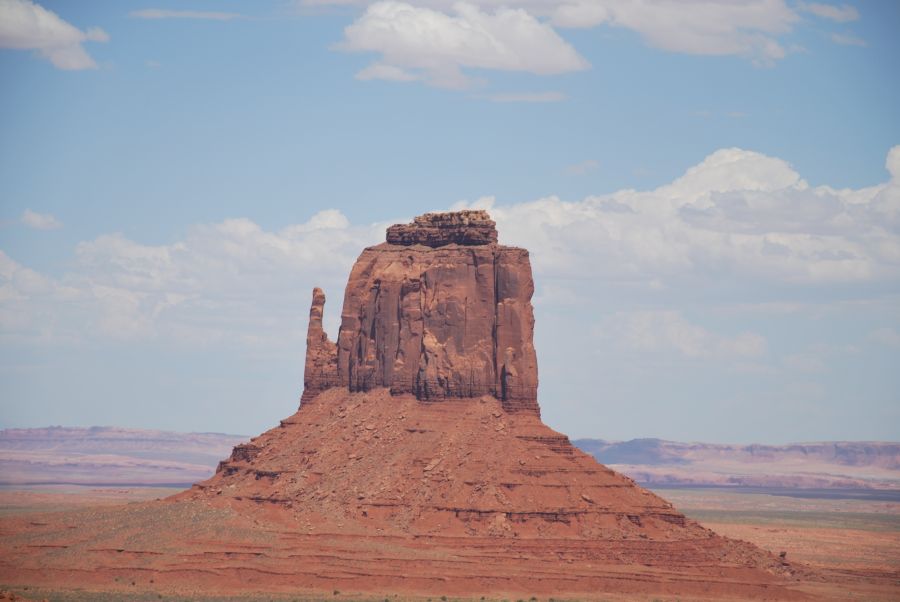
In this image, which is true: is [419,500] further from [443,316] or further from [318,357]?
[318,357]

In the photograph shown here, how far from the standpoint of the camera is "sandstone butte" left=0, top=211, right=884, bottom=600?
12812 centimetres

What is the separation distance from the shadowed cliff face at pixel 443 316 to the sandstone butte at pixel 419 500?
0.14 metres

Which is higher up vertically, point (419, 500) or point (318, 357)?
point (318, 357)

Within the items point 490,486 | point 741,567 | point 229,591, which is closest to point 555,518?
point 490,486

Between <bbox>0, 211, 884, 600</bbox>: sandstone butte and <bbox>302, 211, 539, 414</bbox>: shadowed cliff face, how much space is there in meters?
0.14

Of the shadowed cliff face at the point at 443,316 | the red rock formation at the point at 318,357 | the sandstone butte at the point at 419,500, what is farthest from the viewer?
the red rock formation at the point at 318,357

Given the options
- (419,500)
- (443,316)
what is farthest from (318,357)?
(419,500)

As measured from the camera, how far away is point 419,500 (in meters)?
134

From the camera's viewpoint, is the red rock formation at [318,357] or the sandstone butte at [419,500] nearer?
the sandstone butte at [419,500]

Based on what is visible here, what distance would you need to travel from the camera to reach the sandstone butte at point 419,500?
128125mm

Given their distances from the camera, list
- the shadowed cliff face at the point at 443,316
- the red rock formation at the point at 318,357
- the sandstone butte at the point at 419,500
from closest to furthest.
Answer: the sandstone butte at the point at 419,500 → the shadowed cliff face at the point at 443,316 → the red rock formation at the point at 318,357

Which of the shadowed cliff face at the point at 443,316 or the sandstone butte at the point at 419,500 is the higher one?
the shadowed cliff face at the point at 443,316

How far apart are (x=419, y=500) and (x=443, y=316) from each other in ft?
50.5

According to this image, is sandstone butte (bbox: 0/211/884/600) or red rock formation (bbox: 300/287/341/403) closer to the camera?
sandstone butte (bbox: 0/211/884/600)
